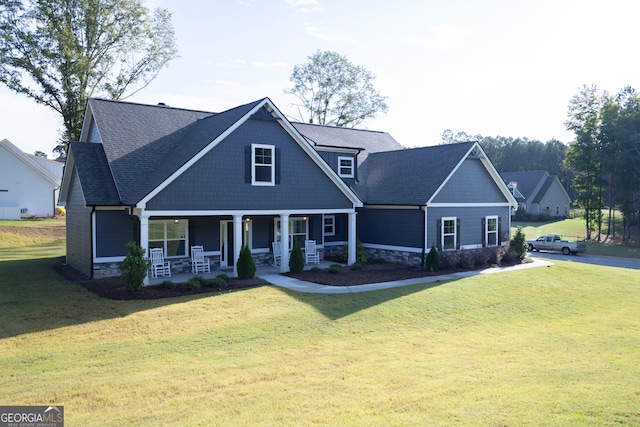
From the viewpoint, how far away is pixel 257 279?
16.9 meters

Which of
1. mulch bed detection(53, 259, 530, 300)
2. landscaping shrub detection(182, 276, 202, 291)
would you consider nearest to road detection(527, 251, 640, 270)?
mulch bed detection(53, 259, 530, 300)

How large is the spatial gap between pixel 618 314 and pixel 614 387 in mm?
9034

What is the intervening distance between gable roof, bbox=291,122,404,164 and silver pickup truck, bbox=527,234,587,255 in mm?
14870

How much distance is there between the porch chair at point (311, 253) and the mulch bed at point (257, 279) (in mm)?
1708

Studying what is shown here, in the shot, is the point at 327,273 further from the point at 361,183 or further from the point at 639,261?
the point at 639,261

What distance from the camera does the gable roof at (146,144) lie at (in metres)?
16.2

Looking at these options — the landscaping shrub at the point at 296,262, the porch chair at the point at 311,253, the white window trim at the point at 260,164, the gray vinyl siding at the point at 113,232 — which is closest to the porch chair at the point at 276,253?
the porch chair at the point at 311,253

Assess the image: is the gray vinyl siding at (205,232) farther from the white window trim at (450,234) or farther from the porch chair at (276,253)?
the white window trim at (450,234)

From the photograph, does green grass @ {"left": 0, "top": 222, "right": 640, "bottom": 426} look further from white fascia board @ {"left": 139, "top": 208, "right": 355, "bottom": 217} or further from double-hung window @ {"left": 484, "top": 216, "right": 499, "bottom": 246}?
double-hung window @ {"left": 484, "top": 216, "right": 499, "bottom": 246}

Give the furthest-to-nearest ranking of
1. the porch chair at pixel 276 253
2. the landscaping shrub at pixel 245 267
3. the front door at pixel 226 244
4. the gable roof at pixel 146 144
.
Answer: the porch chair at pixel 276 253 → the front door at pixel 226 244 → the landscaping shrub at pixel 245 267 → the gable roof at pixel 146 144

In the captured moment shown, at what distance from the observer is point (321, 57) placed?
4872 centimetres

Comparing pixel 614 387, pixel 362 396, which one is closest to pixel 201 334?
pixel 362 396

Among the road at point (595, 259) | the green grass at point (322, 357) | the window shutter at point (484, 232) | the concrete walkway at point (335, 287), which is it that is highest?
the window shutter at point (484, 232)

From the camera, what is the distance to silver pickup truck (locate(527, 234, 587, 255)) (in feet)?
112
